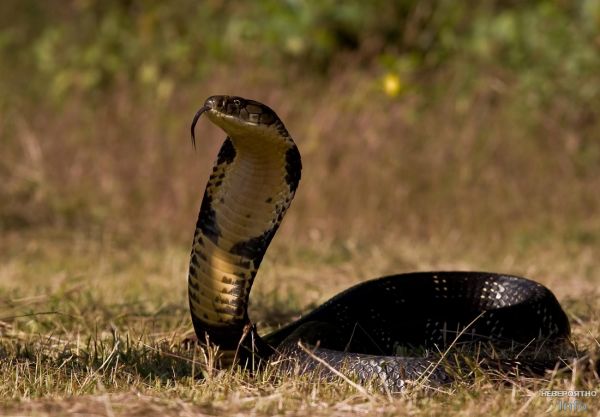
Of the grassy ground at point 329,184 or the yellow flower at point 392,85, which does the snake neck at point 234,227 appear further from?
the yellow flower at point 392,85

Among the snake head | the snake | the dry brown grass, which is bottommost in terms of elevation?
the dry brown grass

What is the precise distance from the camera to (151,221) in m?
9.50

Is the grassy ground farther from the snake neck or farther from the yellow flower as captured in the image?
the snake neck

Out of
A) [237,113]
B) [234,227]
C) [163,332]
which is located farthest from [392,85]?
[237,113]

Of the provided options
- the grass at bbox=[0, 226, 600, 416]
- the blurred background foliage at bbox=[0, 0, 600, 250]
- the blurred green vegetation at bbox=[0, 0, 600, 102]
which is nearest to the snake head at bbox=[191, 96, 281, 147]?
the grass at bbox=[0, 226, 600, 416]

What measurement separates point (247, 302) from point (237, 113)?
0.71 metres

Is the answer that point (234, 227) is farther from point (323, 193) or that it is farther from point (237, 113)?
point (323, 193)

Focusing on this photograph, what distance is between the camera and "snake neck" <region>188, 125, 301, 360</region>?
381 centimetres

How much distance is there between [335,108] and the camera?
10.1 m

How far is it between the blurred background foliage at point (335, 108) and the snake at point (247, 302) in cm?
427

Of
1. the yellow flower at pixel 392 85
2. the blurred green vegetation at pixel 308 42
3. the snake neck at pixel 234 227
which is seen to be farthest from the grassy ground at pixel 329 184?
the snake neck at pixel 234 227

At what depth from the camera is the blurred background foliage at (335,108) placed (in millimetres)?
9445

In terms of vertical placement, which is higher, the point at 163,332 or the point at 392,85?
the point at 392,85

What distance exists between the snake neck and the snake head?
192mm
